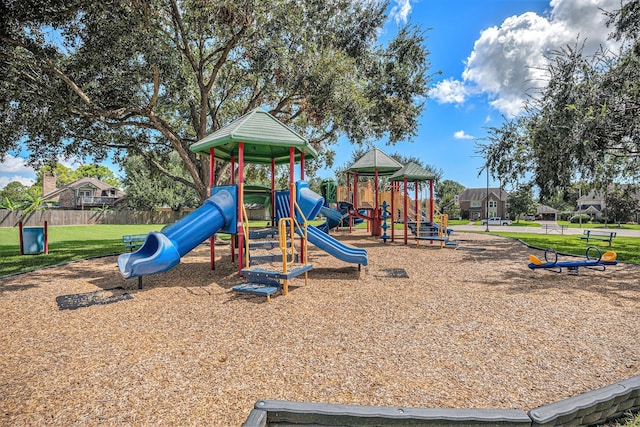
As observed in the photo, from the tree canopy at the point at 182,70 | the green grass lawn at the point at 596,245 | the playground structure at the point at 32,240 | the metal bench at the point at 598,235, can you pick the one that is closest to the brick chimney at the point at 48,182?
the tree canopy at the point at 182,70

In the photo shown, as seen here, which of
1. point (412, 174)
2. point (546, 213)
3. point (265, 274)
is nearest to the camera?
point (265, 274)

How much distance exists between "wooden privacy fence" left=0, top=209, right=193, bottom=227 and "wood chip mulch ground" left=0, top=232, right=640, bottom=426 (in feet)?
113

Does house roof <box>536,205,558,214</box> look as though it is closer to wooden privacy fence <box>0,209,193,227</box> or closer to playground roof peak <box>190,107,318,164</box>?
wooden privacy fence <box>0,209,193,227</box>

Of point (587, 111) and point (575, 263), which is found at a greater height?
point (587, 111)

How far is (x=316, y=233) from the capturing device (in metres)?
8.56

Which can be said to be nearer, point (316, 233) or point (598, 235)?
point (316, 233)

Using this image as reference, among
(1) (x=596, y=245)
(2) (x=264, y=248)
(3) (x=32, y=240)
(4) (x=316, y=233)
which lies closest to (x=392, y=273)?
(4) (x=316, y=233)

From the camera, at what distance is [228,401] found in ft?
9.57

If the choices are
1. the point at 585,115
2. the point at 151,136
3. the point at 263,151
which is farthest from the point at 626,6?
the point at 151,136

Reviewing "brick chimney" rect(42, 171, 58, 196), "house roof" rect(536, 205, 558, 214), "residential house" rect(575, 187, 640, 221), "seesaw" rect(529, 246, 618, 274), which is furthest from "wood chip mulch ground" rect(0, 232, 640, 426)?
"house roof" rect(536, 205, 558, 214)

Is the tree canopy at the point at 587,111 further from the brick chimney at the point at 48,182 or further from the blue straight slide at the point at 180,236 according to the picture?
the brick chimney at the point at 48,182

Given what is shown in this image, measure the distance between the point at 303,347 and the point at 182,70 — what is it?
12614mm

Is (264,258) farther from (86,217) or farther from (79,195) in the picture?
(79,195)

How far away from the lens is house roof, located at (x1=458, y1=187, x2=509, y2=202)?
6639 cm
